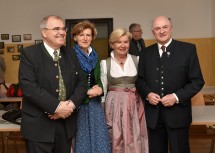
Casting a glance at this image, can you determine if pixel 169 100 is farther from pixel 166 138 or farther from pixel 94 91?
pixel 94 91

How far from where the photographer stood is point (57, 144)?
2.37 m

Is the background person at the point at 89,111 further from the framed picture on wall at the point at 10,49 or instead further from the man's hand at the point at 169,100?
the framed picture on wall at the point at 10,49

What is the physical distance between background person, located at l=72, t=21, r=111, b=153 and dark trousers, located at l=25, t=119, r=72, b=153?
0.53 feet

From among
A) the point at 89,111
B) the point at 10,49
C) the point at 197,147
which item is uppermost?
the point at 10,49

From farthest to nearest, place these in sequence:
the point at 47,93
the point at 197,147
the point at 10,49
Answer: the point at 10,49 < the point at 197,147 < the point at 47,93

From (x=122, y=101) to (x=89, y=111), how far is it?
0.31 metres

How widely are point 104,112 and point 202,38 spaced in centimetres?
597

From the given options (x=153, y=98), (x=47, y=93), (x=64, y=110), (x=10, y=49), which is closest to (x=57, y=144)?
(x=64, y=110)

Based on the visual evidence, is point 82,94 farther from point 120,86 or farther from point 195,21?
point 195,21

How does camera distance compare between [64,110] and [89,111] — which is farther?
[89,111]

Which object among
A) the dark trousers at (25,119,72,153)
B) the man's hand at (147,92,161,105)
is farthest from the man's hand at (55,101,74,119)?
the man's hand at (147,92,161,105)

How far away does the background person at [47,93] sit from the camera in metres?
2.23

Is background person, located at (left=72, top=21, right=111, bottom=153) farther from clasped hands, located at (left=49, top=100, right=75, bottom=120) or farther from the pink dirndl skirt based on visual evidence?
clasped hands, located at (left=49, top=100, right=75, bottom=120)

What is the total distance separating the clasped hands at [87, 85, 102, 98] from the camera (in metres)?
2.57
